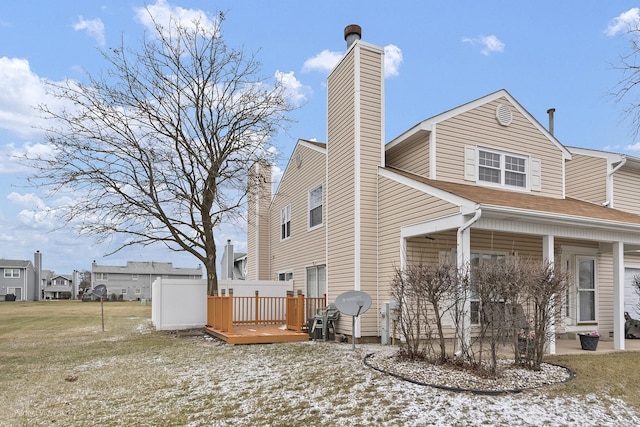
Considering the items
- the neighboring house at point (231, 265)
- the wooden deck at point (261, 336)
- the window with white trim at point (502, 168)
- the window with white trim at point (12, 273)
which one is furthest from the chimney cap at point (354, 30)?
the window with white trim at point (12, 273)

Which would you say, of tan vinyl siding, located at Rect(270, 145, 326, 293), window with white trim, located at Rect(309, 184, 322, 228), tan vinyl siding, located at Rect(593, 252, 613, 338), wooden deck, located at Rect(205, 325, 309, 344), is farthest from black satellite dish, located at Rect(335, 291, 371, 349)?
tan vinyl siding, located at Rect(593, 252, 613, 338)

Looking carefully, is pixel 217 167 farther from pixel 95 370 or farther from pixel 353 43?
pixel 95 370

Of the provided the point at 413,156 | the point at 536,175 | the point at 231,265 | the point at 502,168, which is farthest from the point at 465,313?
the point at 231,265

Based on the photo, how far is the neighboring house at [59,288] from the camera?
71688mm

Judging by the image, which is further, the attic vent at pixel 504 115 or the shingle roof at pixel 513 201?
the attic vent at pixel 504 115

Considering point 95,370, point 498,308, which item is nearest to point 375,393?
point 498,308

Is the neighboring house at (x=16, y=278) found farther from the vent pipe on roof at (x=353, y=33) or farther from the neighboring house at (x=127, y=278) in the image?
the vent pipe on roof at (x=353, y=33)

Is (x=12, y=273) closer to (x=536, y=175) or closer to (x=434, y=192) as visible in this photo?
(x=536, y=175)

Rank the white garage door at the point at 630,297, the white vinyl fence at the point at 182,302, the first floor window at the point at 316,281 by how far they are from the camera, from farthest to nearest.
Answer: the white vinyl fence at the point at 182,302 → the first floor window at the point at 316,281 → the white garage door at the point at 630,297

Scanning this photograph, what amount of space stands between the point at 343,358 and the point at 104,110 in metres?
11.3

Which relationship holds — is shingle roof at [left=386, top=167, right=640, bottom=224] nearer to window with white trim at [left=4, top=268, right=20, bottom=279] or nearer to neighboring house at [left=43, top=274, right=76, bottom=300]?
window with white trim at [left=4, top=268, right=20, bottom=279]

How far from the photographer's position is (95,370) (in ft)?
28.2

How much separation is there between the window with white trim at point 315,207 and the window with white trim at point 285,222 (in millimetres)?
2422

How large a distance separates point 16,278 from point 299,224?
56297mm
